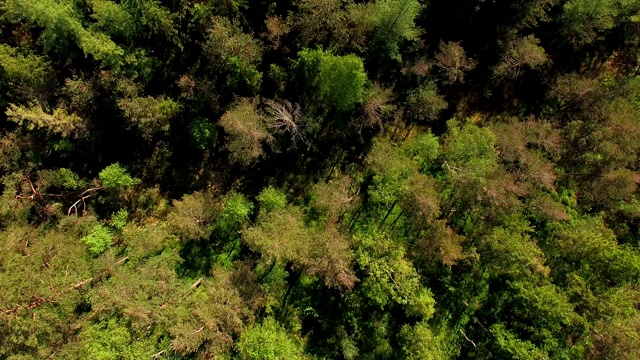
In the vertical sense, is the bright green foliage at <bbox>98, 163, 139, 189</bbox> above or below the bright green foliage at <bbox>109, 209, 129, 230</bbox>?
above

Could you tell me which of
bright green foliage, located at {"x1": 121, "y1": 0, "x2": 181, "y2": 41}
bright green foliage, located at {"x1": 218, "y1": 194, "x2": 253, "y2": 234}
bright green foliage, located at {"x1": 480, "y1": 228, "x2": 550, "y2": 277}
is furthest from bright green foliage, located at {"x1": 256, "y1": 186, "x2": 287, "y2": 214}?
bright green foliage, located at {"x1": 480, "y1": 228, "x2": 550, "y2": 277}

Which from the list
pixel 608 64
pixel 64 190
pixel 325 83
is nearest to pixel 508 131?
pixel 608 64

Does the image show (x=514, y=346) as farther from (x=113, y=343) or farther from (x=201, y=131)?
(x=113, y=343)

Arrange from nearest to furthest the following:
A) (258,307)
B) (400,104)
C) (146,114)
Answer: (146,114) → (258,307) → (400,104)

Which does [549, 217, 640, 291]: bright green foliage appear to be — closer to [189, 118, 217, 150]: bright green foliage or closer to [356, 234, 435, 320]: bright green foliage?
[356, 234, 435, 320]: bright green foliage

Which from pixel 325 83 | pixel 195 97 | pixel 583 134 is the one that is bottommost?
pixel 195 97

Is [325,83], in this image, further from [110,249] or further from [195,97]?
[110,249]

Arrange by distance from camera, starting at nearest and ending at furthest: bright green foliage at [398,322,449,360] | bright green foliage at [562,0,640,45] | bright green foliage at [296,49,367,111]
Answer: bright green foliage at [296,49,367,111] < bright green foliage at [398,322,449,360] < bright green foliage at [562,0,640,45]

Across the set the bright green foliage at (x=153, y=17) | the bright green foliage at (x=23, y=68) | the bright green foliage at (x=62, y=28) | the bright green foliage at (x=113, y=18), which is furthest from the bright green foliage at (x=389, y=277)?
the bright green foliage at (x=23, y=68)

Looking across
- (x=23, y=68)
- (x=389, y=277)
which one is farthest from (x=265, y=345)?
(x=23, y=68)
